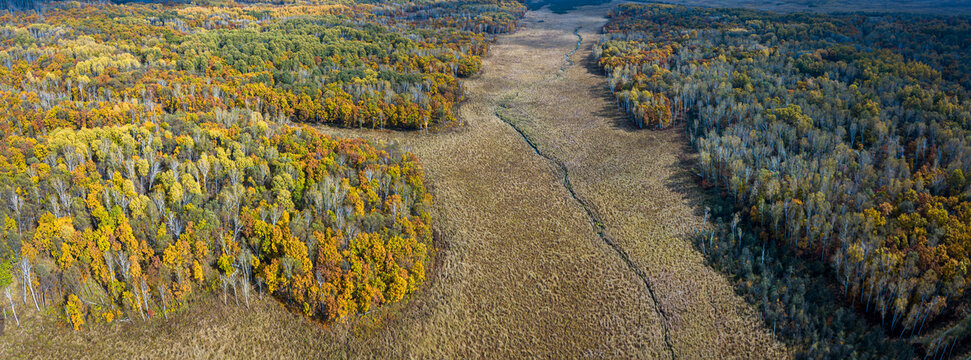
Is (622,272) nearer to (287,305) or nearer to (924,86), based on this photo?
(287,305)

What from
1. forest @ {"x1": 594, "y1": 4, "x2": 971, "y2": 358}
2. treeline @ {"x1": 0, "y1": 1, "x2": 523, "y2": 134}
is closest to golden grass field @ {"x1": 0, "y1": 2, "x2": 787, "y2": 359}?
forest @ {"x1": 594, "y1": 4, "x2": 971, "y2": 358}

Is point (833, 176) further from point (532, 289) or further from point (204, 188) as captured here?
point (204, 188)

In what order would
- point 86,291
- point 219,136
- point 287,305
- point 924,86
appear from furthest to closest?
point 924,86
point 219,136
point 287,305
point 86,291

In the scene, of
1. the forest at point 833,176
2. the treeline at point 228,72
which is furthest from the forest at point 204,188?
the forest at point 833,176

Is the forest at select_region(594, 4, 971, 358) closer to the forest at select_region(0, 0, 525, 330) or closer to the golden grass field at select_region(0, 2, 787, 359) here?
the golden grass field at select_region(0, 2, 787, 359)

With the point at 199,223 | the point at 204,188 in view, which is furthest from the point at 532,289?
the point at 204,188

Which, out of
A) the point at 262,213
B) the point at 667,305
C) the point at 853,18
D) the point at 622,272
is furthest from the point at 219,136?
the point at 853,18
